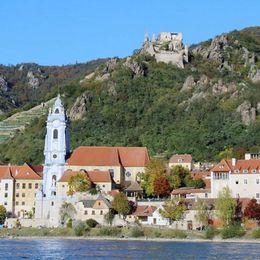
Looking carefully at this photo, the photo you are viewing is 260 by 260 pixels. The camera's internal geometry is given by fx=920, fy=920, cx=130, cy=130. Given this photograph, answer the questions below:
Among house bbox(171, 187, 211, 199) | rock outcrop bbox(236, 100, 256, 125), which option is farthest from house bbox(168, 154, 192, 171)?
rock outcrop bbox(236, 100, 256, 125)

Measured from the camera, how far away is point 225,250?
7719 cm

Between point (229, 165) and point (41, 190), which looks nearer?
point (229, 165)

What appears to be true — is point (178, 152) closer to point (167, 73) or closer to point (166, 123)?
point (166, 123)

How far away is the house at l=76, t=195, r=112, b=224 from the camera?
10206 centimetres

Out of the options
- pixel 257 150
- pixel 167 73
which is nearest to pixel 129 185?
pixel 257 150

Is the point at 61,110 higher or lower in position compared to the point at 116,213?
higher

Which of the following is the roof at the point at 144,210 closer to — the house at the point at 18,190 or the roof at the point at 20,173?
the house at the point at 18,190

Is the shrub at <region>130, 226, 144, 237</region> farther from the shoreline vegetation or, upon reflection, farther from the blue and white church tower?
the blue and white church tower

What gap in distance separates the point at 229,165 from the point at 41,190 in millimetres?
23739

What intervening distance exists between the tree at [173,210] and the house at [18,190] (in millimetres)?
24098

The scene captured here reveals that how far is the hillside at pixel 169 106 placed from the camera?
142 meters

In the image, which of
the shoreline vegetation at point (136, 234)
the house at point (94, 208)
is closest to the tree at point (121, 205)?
the house at point (94, 208)

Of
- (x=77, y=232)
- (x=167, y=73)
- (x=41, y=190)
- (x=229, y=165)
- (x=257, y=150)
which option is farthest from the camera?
(x=167, y=73)

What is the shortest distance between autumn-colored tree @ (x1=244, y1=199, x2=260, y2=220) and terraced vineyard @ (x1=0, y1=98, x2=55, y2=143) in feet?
274
